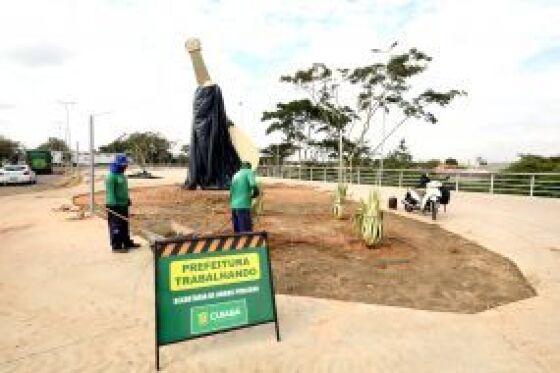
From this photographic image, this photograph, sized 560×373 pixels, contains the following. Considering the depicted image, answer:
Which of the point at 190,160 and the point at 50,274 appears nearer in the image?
the point at 50,274

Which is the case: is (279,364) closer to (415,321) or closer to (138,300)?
(415,321)

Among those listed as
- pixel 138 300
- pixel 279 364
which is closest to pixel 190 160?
pixel 138 300

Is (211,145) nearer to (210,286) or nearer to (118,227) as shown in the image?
(118,227)

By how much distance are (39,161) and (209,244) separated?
2463 inches

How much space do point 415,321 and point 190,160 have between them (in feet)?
66.1

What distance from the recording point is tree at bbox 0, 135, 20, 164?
343 ft

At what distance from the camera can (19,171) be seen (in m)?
37.9

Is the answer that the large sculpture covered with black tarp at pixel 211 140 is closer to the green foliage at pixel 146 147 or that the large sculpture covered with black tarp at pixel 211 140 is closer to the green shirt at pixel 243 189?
the green shirt at pixel 243 189

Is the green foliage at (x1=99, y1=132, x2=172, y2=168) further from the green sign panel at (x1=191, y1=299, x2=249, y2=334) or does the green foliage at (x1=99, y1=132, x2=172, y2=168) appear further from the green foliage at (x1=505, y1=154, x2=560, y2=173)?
the green sign panel at (x1=191, y1=299, x2=249, y2=334)

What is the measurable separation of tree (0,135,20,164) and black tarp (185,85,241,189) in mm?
90210

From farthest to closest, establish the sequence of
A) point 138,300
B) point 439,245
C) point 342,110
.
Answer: point 342,110 < point 439,245 < point 138,300

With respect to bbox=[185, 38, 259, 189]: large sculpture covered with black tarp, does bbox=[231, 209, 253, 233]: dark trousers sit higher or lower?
lower

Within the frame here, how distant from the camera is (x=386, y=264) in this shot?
32.6ft

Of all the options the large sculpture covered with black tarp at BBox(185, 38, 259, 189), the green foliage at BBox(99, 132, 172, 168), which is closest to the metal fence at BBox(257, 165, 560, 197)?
the large sculpture covered with black tarp at BBox(185, 38, 259, 189)
